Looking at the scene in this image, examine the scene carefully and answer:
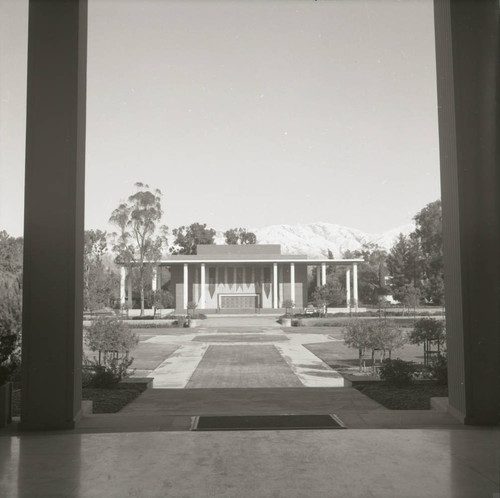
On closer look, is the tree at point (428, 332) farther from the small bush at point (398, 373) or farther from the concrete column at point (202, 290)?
the concrete column at point (202, 290)

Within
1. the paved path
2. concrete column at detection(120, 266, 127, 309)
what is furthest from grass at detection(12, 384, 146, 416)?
concrete column at detection(120, 266, 127, 309)

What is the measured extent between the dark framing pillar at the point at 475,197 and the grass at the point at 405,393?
2314mm

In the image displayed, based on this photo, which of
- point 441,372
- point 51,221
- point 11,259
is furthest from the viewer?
point 11,259

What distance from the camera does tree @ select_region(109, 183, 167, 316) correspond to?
4169 cm

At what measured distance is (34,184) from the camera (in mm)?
5754

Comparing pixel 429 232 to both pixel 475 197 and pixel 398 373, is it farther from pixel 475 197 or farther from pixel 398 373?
pixel 475 197

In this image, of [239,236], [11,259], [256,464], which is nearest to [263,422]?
[256,464]

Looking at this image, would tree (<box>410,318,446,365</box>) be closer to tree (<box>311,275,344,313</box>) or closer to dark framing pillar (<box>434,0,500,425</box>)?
dark framing pillar (<box>434,0,500,425</box>)

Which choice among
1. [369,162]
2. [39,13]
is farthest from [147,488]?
[369,162]

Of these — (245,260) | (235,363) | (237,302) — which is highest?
(245,260)

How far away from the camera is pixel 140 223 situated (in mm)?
42062

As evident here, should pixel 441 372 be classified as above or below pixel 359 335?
below

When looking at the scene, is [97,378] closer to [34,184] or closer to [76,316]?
[76,316]

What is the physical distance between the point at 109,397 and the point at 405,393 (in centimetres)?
483
